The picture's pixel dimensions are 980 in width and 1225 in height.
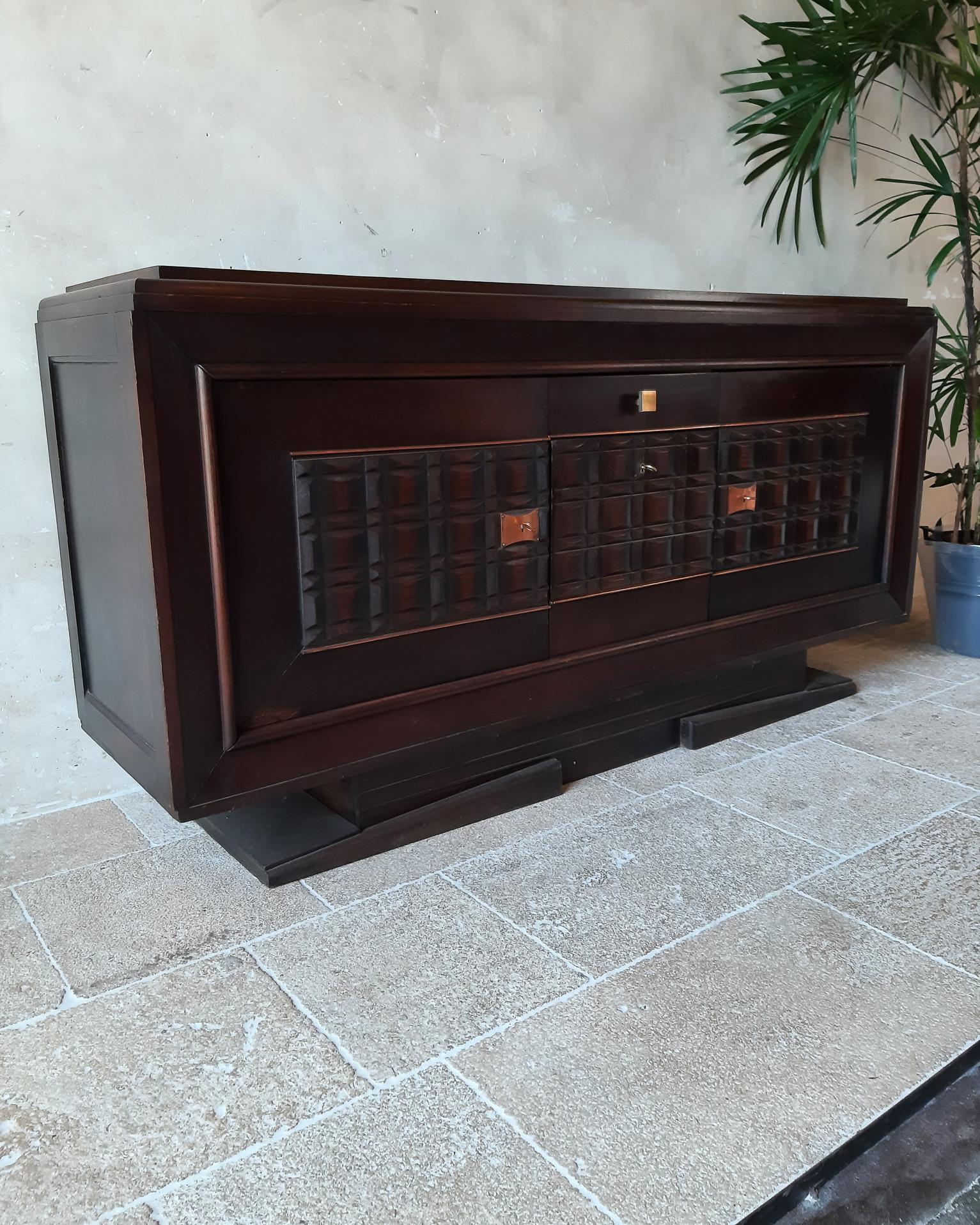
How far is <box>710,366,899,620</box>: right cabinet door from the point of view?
2.11 meters

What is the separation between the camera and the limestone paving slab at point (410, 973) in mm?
1304

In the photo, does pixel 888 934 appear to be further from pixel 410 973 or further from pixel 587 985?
pixel 410 973

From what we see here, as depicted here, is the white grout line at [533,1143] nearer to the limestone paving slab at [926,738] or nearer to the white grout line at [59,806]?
the white grout line at [59,806]

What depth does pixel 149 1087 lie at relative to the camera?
1214mm

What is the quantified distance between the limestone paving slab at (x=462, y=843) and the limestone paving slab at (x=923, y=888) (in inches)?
17.8

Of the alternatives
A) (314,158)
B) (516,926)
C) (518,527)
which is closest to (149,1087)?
(516,926)

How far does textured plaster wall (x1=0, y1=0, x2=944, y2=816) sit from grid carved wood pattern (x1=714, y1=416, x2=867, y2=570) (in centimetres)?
64

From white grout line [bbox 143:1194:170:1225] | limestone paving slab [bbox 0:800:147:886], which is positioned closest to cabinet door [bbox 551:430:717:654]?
limestone paving slab [bbox 0:800:147:886]

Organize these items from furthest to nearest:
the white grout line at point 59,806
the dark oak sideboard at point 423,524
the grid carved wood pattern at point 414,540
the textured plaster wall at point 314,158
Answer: the white grout line at point 59,806 < the textured plaster wall at point 314,158 < the grid carved wood pattern at point 414,540 < the dark oak sideboard at point 423,524

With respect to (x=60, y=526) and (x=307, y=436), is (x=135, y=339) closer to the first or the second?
(x=307, y=436)

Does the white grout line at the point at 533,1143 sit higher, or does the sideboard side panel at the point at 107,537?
the sideboard side panel at the point at 107,537

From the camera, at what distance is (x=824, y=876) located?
1.68 meters

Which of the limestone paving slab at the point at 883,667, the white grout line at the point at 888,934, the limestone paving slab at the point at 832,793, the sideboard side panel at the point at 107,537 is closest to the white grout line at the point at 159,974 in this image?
the sideboard side panel at the point at 107,537

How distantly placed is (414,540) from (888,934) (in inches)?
36.7
